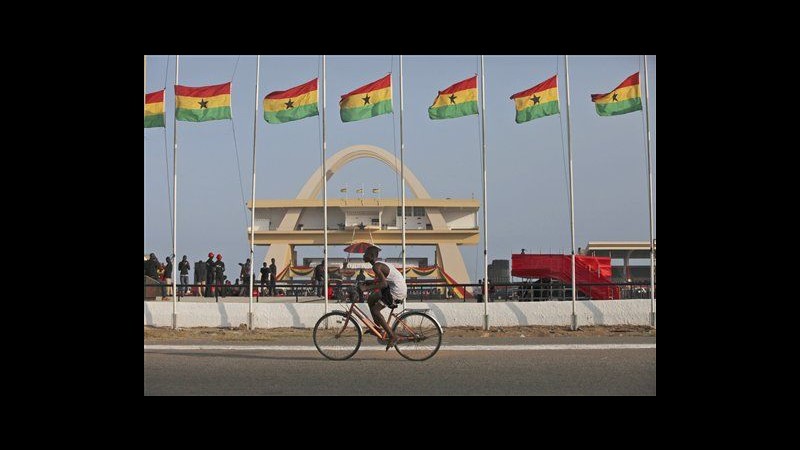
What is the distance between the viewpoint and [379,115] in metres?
19.4

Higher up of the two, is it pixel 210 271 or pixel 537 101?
pixel 537 101

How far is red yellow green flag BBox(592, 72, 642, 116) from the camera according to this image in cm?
1930

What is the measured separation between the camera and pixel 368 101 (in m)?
19.4

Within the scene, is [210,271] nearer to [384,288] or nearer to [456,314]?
[456,314]

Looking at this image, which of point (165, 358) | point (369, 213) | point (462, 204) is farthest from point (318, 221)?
point (165, 358)

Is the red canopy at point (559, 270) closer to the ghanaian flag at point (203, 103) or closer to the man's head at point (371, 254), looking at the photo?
the ghanaian flag at point (203, 103)

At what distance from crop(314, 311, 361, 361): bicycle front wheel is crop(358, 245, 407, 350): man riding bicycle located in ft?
1.35

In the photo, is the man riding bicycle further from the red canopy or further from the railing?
the red canopy

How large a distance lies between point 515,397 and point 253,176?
12.3m

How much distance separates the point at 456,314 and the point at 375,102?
553cm

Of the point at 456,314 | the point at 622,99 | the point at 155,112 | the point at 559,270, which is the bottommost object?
the point at 456,314

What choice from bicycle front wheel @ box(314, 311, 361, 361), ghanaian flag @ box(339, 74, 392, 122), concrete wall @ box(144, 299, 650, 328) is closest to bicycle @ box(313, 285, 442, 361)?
bicycle front wheel @ box(314, 311, 361, 361)

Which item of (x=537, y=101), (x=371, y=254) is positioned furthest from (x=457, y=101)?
(x=371, y=254)

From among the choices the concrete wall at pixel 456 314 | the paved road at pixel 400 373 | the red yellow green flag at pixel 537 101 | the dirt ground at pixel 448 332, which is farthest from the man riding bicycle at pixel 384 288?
the red yellow green flag at pixel 537 101
